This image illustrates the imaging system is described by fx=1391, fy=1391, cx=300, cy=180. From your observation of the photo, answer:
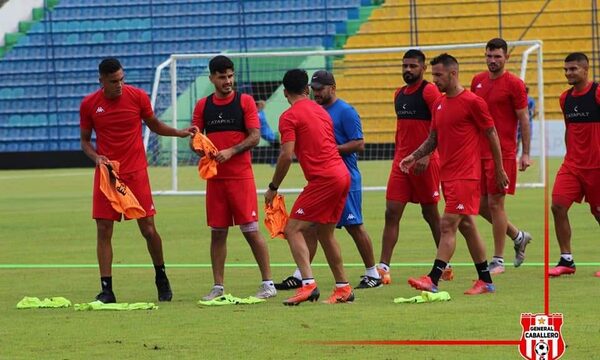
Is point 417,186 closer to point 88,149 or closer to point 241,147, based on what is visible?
point 241,147

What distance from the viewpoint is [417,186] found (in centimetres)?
1322

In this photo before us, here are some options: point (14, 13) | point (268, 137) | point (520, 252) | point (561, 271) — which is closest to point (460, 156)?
point (561, 271)

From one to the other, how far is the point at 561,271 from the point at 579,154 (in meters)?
1.23

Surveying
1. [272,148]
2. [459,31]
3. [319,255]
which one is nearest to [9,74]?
[272,148]

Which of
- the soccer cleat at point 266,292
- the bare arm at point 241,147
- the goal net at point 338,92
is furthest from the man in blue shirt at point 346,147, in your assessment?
the goal net at point 338,92

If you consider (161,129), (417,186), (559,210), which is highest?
(161,129)

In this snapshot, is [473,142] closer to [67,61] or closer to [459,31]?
[459,31]

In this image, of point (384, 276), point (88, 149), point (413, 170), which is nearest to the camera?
point (88, 149)

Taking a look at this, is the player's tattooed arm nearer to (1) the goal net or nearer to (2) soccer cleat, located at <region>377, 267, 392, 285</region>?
(2) soccer cleat, located at <region>377, 267, 392, 285</region>

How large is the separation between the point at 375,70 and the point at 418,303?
2421 cm

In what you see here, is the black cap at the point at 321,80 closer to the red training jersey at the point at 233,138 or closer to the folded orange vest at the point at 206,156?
the red training jersey at the point at 233,138

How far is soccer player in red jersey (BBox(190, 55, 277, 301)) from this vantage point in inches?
460

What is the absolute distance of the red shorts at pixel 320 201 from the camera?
11219mm

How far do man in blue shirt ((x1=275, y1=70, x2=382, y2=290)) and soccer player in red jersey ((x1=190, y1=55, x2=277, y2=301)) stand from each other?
85 centimetres
